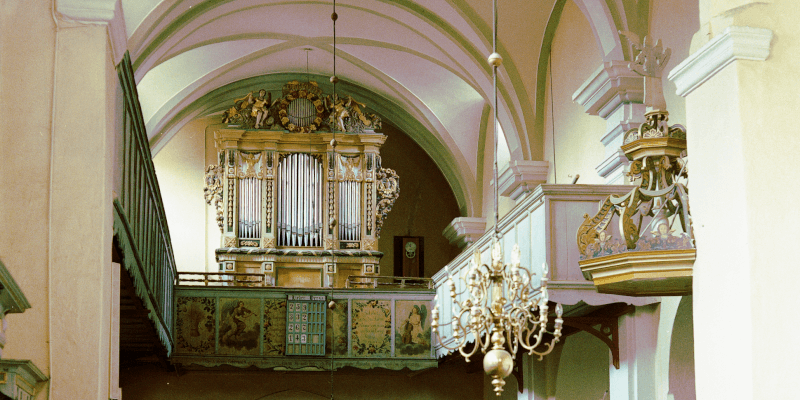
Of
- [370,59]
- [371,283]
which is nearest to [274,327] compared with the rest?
[371,283]

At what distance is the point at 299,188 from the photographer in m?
18.4

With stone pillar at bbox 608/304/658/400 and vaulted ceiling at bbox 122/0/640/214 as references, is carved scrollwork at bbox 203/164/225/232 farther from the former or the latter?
stone pillar at bbox 608/304/658/400

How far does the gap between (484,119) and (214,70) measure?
4948 millimetres

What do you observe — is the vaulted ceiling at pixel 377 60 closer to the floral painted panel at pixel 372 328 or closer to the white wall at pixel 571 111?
the white wall at pixel 571 111

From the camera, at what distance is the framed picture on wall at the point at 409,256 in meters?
20.1

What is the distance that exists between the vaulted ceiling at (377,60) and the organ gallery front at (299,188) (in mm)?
607

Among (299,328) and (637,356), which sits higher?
(299,328)

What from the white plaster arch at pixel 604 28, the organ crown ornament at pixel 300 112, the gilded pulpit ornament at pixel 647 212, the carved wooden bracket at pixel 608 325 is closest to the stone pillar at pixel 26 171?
the gilded pulpit ornament at pixel 647 212

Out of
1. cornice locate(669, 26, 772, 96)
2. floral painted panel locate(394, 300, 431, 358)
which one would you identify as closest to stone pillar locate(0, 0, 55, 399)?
cornice locate(669, 26, 772, 96)

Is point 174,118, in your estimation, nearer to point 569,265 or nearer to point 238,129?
point 238,129

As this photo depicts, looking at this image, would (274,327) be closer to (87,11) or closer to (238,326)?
(238,326)

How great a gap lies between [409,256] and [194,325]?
18.1 ft

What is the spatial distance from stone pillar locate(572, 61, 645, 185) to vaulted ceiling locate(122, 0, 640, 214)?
3.45ft

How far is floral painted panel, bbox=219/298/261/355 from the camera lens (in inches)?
634
